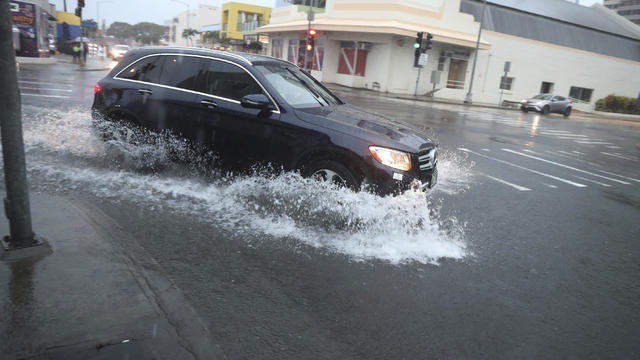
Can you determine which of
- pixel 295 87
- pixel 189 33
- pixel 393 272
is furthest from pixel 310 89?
pixel 189 33

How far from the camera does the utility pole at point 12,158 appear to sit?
3186 mm

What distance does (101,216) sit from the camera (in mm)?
4648

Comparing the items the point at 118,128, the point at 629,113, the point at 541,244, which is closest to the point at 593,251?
the point at 541,244

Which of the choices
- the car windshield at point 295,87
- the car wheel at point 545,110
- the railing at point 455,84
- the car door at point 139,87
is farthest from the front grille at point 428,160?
the railing at point 455,84

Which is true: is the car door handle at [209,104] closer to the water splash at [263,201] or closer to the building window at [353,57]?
the water splash at [263,201]

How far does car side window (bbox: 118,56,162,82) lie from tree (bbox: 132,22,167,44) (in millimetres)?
152400

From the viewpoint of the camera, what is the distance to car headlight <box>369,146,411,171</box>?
4832mm

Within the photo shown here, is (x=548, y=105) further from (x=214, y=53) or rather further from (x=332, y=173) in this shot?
(x=332, y=173)

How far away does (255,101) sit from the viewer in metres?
5.24

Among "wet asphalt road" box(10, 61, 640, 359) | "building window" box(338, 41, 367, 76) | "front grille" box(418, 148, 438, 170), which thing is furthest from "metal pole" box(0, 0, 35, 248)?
"building window" box(338, 41, 367, 76)

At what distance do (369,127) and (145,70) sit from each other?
11.3 ft

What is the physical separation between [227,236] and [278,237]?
50cm

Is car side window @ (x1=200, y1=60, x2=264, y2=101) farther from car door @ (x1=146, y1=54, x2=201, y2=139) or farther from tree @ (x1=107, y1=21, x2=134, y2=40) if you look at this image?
tree @ (x1=107, y1=21, x2=134, y2=40)

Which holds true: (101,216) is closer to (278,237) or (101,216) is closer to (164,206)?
(164,206)
